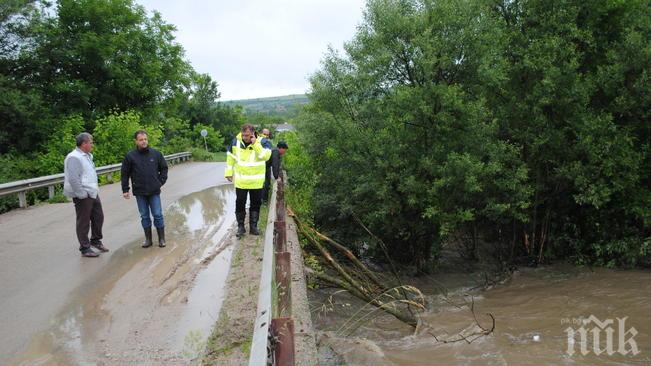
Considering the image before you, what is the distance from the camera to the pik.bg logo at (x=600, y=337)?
28.8 feet

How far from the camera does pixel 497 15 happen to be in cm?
1588

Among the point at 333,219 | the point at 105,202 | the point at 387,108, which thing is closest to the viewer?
the point at 105,202

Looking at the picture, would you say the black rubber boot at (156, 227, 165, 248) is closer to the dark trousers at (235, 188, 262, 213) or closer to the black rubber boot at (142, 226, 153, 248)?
the black rubber boot at (142, 226, 153, 248)

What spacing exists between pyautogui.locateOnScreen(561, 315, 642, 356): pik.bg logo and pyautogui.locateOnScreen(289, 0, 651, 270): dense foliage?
160 inches

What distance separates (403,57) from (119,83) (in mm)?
19922

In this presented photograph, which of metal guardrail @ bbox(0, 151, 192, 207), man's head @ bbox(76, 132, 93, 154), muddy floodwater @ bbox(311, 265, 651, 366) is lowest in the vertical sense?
muddy floodwater @ bbox(311, 265, 651, 366)

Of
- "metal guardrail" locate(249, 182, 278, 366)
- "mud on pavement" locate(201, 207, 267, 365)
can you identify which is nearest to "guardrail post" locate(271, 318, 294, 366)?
"metal guardrail" locate(249, 182, 278, 366)

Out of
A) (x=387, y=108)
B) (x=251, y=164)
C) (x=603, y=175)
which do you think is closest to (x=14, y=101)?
(x=387, y=108)

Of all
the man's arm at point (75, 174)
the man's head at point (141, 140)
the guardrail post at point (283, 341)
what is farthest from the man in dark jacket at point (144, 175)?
the guardrail post at point (283, 341)

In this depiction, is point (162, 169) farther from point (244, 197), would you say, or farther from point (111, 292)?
point (111, 292)

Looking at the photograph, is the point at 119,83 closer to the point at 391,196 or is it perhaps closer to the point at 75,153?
the point at 391,196

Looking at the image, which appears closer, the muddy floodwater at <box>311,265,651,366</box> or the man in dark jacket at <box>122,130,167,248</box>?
the man in dark jacket at <box>122,130,167,248</box>

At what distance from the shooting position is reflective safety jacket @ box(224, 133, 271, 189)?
7.83 metres

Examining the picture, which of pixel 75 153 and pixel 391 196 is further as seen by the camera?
pixel 391 196
